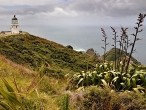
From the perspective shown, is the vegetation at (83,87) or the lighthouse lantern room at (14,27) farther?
the lighthouse lantern room at (14,27)

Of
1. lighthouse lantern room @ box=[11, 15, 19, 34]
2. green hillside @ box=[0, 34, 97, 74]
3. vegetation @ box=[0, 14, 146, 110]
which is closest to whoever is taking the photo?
vegetation @ box=[0, 14, 146, 110]

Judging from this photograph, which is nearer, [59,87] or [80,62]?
[59,87]

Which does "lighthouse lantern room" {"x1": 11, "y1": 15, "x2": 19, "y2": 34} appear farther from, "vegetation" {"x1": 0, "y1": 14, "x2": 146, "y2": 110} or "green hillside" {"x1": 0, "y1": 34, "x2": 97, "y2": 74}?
"vegetation" {"x1": 0, "y1": 14, "x2": 146, "y2": 110}

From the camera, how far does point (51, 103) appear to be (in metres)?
10.2

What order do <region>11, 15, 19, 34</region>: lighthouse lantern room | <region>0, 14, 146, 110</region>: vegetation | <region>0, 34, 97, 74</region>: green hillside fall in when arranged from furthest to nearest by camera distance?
<region>11, 15, 19, 34</region>: lighthouse lantern room, <region>0, 34, 97, 74</region>: green hillside, <region>0, 14, 146, 110</region>: vegetation

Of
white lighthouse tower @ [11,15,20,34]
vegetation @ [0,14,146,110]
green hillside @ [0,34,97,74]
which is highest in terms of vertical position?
white lighthouse tower @ [11,15,20,34]

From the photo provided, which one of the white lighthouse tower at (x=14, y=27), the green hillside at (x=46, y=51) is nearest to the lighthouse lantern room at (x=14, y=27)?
the white lighthouse tower at (x=14, y=27)

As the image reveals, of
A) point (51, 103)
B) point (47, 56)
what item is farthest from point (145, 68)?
point (47, 56)

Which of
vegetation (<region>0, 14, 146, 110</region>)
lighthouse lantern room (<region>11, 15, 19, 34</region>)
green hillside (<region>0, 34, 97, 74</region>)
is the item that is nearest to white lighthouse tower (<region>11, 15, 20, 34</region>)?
lighthouse lantern room (<region>11, 15, 19, 34</region>)

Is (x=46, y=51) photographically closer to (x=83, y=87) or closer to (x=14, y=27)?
(x=14, y=27)

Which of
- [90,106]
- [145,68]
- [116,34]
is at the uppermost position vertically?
[116,34]

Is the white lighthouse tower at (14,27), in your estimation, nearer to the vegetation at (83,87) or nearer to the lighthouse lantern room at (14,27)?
the lighthouse lantern room at (14,27)

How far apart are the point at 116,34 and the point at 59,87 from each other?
12.0 feet

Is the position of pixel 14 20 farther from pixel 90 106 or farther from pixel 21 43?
pixel 90 106
